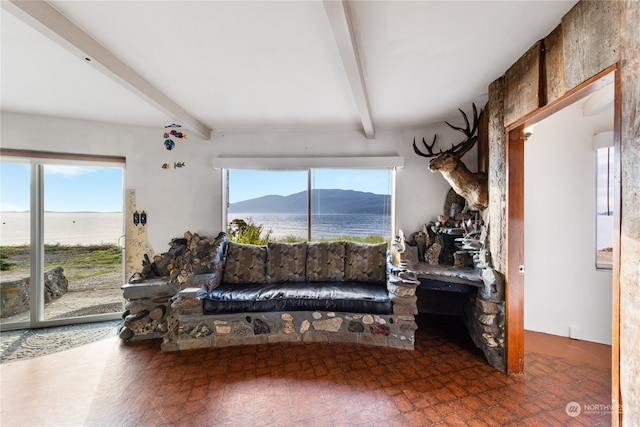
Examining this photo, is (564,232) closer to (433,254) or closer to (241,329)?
(433,254)

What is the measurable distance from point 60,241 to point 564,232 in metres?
5.82

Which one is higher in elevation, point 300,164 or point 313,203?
point 300,164

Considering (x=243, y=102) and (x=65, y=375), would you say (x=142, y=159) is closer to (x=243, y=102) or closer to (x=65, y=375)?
(x=243, y=102)

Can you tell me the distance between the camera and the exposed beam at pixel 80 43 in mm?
1255

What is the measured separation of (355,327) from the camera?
247 cm

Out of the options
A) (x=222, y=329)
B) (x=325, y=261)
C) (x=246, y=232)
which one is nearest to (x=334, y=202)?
(x=325, y=261)

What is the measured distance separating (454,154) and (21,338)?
202 inches

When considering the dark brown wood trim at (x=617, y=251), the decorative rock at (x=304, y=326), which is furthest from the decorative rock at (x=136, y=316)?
the dark brown wood trim at (x=617, y=251)

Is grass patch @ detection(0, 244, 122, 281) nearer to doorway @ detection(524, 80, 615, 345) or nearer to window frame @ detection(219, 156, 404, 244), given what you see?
window frame @ detection(219, 156, 404, 244)

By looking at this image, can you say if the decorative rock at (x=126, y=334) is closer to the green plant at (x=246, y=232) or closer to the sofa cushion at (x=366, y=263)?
the green plant at (x=246, y=232)

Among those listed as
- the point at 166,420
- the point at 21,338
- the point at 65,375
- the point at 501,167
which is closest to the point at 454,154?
the point at 501,167

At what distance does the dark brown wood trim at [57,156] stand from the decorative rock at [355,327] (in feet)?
11.5

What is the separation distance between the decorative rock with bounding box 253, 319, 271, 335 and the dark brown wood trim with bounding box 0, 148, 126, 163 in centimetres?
273

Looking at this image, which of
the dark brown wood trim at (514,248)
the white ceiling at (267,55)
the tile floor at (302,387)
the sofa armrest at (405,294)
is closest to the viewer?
the white ceiling at (267,55)
